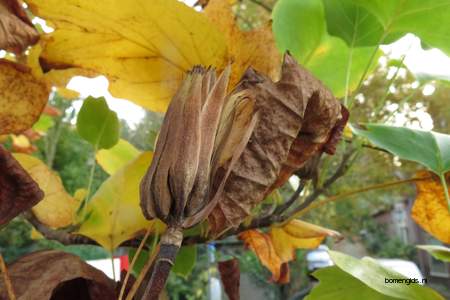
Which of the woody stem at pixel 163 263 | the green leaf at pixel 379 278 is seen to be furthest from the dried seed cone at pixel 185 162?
the green leaf at pixel 379 278

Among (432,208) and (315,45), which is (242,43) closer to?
(315,45)

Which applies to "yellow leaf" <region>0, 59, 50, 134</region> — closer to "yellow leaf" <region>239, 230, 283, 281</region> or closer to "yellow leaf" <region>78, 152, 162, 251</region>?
"yellow leaf" <region>78, 152, 162, 251</region>

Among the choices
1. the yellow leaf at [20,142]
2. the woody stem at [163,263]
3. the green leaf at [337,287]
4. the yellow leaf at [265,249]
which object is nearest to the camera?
the woody stem at [163,263]

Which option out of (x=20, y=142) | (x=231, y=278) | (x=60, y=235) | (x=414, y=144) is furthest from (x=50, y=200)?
(x=20, y=142)

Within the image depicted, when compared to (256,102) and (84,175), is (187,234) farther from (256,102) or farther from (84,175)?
(84,175)

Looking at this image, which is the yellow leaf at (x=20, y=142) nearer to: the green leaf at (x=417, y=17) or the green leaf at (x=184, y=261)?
the green leaf at (x=184, y=261)
